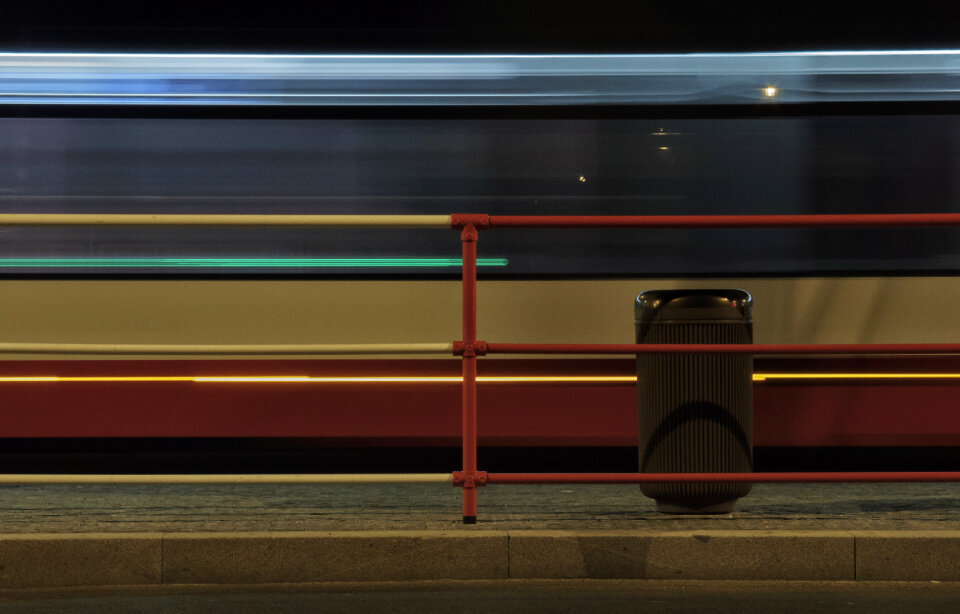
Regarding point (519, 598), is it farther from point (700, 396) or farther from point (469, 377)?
point (700, 396)

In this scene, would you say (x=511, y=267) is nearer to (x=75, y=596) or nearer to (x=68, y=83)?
(x=68, y=83)

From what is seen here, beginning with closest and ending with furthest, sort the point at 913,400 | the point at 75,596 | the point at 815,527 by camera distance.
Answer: the point at 75,596
the point at 815,527
the point at 913,400

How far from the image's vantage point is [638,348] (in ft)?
16.2

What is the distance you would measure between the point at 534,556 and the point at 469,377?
731 millimetres

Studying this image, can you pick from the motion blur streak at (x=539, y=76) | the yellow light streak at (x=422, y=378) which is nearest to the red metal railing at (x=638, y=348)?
the yellow light streak at (x=422, y=378)

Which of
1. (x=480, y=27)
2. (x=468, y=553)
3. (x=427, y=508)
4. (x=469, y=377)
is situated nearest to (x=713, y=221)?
(x=469, y=377)

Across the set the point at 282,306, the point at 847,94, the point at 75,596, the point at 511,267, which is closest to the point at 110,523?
the point at 75,596

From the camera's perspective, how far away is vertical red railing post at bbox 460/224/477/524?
500 cm

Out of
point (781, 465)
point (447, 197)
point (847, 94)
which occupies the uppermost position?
point (847, 94)

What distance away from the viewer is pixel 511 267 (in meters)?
7.14

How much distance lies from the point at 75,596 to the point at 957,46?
5.51m

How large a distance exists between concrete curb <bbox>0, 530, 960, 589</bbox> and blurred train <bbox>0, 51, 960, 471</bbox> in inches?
88.9

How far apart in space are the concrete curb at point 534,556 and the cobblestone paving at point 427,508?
8.4 inches

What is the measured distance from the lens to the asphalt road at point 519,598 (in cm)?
435
